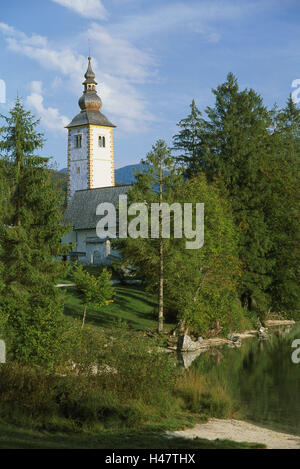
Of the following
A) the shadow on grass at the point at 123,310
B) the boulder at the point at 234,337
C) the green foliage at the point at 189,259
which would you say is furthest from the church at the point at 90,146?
the boulder at the point at 234,337

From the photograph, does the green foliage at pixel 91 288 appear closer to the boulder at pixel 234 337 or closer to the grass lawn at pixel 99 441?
the boulder at pixel 234 337

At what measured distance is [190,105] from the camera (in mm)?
49594

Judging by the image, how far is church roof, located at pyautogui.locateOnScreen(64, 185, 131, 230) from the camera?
58094 mm

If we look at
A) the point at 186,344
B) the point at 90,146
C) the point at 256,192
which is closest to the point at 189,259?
the point at 186,344

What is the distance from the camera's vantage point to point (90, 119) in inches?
2758

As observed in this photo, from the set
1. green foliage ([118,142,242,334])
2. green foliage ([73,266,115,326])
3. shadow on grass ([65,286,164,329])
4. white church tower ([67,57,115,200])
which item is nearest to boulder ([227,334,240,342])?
green foliage ([118,142,242,334])

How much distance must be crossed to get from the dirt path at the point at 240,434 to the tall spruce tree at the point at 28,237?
7.51 m

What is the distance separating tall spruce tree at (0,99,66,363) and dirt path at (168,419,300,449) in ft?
24.6

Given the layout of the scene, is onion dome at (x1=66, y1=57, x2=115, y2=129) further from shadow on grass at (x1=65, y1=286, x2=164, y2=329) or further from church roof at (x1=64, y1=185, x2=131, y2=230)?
shadow on grass at (x1=65, y1=286, x2=164, y2=329)

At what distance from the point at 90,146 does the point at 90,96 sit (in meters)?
6.87

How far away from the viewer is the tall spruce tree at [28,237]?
21.6 metres

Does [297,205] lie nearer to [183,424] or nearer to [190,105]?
[190,105]
